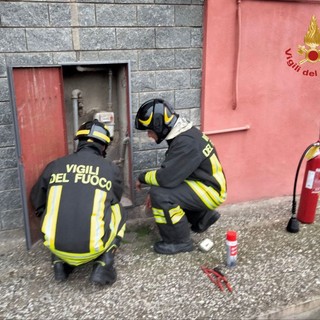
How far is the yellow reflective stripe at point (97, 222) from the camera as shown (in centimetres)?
322

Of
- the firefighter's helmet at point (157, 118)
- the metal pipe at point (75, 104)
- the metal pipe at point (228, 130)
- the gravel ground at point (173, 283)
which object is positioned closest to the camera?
the gravel ground at point (173, 283)

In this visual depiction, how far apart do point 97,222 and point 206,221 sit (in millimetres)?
1522

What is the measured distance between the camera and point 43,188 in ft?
11.5

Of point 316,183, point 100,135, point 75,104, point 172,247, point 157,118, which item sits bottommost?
point 172,247

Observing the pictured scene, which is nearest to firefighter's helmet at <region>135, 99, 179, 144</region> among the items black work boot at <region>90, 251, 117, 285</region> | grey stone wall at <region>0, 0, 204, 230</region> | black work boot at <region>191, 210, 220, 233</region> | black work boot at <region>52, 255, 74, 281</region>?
grey stone wall at <region>0, 0, 204, 230</region>

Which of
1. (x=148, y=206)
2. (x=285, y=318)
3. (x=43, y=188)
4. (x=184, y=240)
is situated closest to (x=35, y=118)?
(x=43, y=188)

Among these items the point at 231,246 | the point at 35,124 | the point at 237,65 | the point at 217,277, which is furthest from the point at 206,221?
the point at 35,124

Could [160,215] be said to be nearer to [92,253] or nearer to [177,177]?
[177,177]

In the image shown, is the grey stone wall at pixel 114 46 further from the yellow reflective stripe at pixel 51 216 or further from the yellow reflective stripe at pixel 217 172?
the yellow reflective stripe at pixel 51 216

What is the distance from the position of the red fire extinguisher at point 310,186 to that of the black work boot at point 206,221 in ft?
3.60

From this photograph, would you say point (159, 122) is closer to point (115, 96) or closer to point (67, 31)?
point (115, 96)

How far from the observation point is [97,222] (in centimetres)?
324

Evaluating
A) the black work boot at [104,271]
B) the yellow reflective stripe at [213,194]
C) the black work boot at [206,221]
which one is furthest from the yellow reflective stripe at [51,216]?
the black work boot at [206,221]

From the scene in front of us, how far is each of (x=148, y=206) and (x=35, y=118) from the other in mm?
1549
